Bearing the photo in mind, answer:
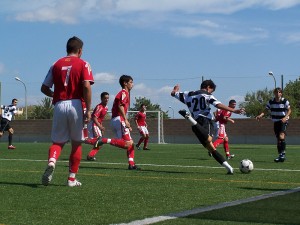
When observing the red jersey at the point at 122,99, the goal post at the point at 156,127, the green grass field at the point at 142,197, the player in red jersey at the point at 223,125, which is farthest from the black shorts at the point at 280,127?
the goal post at the point at 156,127

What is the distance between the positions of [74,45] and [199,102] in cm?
386

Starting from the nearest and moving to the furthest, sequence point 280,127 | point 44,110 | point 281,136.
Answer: point 281,136 → point 280,127 → point 44,110

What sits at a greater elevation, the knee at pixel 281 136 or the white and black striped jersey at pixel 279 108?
the white and black striped jersey at pixel 279 108

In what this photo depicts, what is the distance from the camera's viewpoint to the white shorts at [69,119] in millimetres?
8094

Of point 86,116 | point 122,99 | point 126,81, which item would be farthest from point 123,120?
point 86,116

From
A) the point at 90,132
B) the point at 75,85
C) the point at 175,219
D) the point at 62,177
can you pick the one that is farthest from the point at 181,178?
the point at 90,132

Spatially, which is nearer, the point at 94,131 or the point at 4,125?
the point at 94,131

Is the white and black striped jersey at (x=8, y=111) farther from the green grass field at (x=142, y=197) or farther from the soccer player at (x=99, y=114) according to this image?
the green grass field at (x=142, y=197)

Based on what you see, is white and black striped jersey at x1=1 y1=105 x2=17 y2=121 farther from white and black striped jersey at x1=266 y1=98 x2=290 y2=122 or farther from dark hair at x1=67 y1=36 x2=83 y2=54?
dark hair at x1=67 y1=36 x2=83 y2=54

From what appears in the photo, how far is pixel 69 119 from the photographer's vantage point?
8.11 m

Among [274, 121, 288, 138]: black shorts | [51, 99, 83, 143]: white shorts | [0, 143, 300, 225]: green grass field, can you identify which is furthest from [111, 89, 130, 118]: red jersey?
[274, 121, 288, 138]: black shorts

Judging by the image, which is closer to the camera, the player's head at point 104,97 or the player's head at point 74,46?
the player's head at point 74,46

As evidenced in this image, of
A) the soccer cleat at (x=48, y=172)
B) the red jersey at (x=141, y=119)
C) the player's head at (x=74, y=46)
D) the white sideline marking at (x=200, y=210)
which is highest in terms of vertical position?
the player's head at (x=74, y=46)

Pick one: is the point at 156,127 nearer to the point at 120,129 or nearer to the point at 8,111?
the point at 8,111
